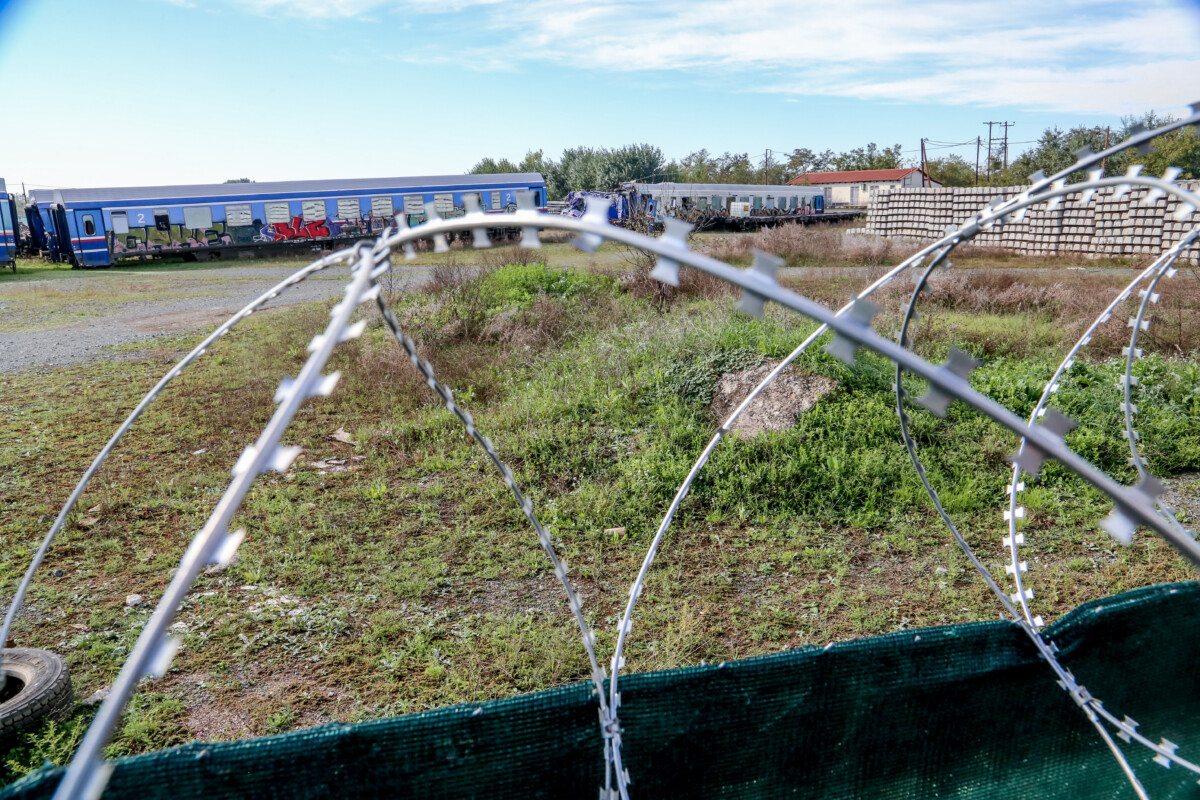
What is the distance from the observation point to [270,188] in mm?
26469

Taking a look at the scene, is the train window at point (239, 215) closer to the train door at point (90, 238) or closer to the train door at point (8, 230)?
the train door at point (90, 238)

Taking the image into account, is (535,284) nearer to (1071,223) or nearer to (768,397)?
(768,397)

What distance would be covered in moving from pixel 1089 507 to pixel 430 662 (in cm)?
462

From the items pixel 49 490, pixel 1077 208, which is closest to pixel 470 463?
pixel 49 490

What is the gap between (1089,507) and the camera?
18.6 ft

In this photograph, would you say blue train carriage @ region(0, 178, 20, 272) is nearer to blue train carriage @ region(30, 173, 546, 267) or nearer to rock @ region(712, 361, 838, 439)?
blue train carriage @ region(30, 173, 546, 267)

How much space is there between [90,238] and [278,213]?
537 cm

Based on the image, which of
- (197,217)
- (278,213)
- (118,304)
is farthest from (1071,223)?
(197,217)

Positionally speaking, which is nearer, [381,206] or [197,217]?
[197,217]

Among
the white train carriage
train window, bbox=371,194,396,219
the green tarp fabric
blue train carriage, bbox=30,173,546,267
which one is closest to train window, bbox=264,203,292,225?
blue train carriage, bbox=30,173,546,267

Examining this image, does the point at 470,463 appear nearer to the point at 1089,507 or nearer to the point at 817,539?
the point at 817,539

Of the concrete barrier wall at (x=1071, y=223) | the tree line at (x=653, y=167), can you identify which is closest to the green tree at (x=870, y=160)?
the tree line at (x=653, y=167)

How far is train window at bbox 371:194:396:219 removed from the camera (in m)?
27.7

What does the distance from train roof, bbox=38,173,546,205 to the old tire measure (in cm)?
2443
